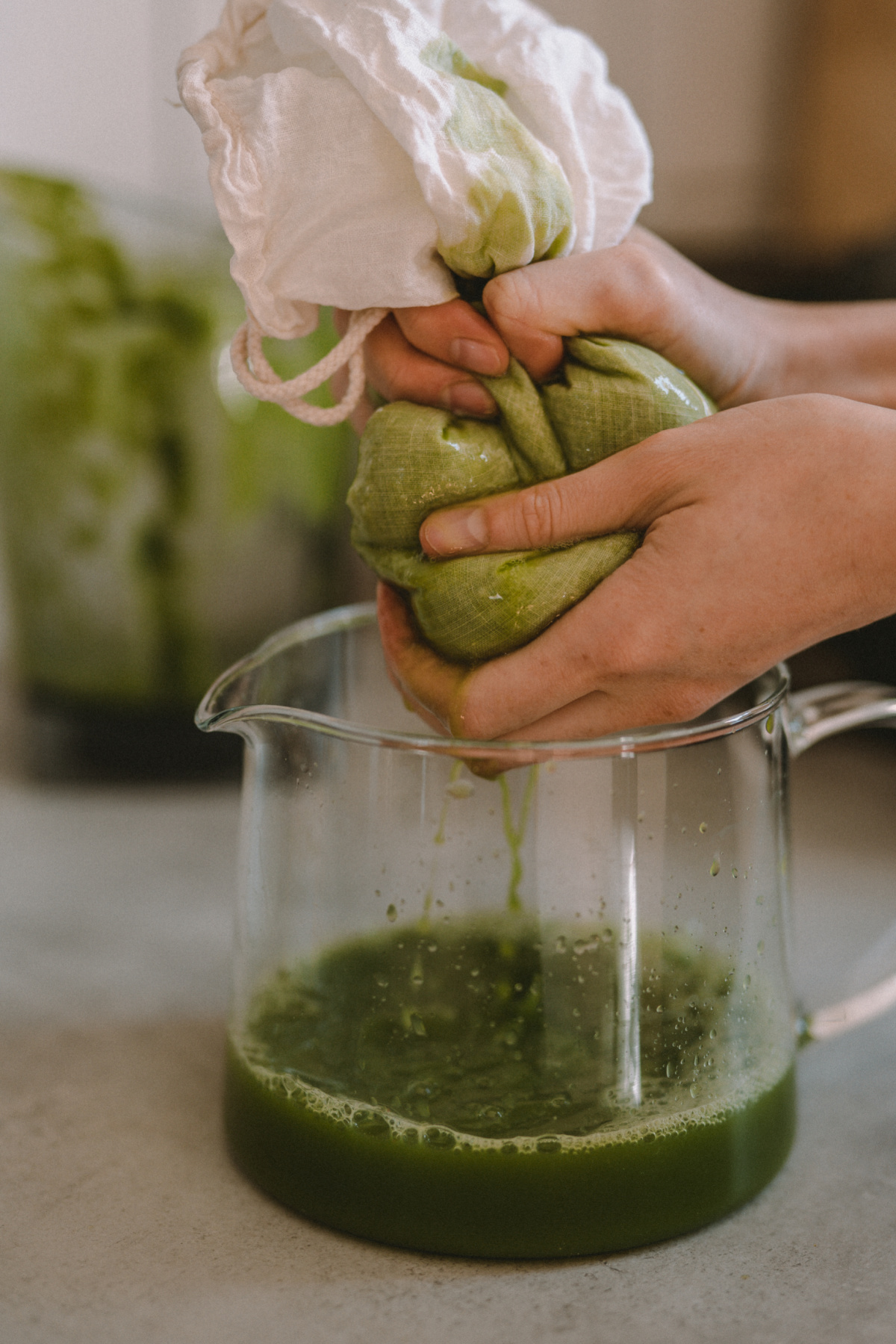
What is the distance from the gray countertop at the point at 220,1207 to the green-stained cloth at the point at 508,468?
0.76 ft

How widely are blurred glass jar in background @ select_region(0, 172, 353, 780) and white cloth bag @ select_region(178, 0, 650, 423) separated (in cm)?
33

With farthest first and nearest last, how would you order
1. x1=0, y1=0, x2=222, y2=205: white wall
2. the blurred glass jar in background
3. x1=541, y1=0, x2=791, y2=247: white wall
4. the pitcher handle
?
x1=541, y1=0, x2=791, y2=247: white wall → x1=0, y1=0, x2=222, y2=205: white wall → the blurred glass jar in background → the pitcher handle

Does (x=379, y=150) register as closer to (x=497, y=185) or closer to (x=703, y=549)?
(x=497, y=185)

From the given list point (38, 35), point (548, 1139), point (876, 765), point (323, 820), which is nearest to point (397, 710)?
point (323, 820)

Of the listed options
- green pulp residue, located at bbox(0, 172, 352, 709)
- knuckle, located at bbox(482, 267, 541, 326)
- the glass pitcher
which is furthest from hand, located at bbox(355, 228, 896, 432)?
green pulp residue, located at bbox(0, 172, 352, 709)

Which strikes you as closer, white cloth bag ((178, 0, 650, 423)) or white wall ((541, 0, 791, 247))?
white cloth bag ((178, 0, 650, 423))

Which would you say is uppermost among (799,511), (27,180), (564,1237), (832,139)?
(832,139)

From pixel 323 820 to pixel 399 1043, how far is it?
0.09 metres

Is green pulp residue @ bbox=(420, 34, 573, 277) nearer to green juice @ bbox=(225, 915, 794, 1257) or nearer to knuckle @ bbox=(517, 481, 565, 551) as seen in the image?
knuckle @ bbox=(517, 481, 565, 551)

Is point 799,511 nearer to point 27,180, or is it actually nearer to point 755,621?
point 755,621

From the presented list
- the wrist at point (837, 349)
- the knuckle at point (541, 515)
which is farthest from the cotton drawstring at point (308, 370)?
the wrist at point (837, 349)

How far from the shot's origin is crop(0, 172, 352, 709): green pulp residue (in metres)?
0.80

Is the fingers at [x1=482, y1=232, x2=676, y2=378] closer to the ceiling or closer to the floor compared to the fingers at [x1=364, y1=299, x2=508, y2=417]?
closer to the ceiling

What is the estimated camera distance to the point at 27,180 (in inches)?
30.5
